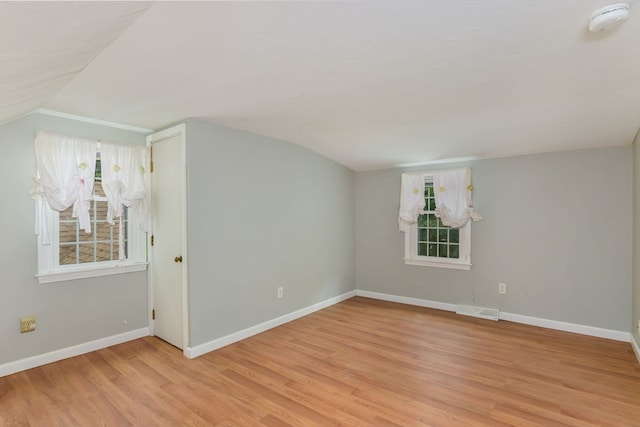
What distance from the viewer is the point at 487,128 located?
3.15 meters

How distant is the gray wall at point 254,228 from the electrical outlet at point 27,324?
1.27 metres

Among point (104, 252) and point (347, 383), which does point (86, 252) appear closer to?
point (104, 252)

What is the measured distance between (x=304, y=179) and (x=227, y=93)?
190 cm

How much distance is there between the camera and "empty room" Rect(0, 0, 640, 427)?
5.65 feet

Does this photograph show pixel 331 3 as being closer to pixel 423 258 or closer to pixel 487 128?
pixel 487 128

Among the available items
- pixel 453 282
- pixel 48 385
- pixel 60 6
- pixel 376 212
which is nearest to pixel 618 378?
pixel 453 282

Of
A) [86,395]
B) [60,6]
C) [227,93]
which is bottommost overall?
[86,395]

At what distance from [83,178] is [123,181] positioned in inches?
13.0

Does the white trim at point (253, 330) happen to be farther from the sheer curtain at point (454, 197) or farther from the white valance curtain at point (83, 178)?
the sheer curtain at point (454, 197)

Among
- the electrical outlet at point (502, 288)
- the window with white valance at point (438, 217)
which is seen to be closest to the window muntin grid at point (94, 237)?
the window with white valance at point (438, 217)

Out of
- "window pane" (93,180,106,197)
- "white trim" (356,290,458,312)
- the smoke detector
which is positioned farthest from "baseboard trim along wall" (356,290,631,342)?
"window pane" (93,180,106,197)

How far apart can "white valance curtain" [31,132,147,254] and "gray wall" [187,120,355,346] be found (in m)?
0.70

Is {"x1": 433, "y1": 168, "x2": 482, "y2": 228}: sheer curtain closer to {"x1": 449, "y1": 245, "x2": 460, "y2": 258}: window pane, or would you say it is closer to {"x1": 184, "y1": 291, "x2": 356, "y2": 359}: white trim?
{"x1": 449, "y1": 245, "x2": 460, "y2": 258}: window pane

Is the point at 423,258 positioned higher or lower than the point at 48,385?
higher
